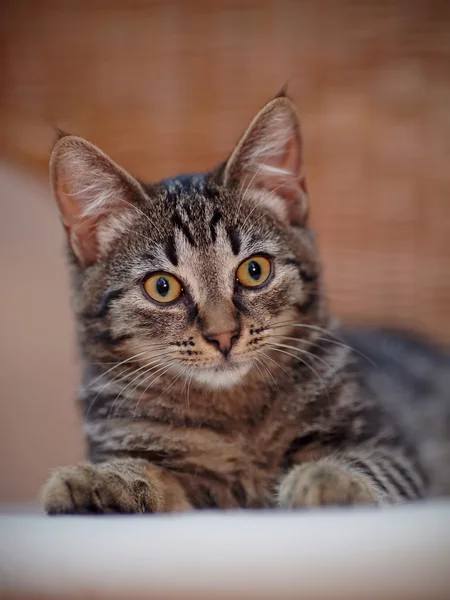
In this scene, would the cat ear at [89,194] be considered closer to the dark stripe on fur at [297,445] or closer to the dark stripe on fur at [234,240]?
the dark stripe on fur at [234,240]

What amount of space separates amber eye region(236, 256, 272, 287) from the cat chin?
0.40 feet

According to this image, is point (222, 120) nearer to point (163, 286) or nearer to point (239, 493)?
point (163, 286)

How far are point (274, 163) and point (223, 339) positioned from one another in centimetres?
33

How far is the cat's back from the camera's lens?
4.67 feet

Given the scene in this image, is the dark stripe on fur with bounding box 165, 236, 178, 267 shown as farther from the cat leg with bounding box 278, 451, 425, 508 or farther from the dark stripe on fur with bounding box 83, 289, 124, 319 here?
the cat leg with bounding box 278, 451, 425, 508

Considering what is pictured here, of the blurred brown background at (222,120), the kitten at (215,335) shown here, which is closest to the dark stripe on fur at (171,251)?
the kitten at (215,335)

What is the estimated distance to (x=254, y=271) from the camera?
1.02m

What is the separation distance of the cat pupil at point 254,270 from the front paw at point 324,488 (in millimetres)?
291

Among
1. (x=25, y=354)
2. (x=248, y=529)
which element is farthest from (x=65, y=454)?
(x=248, y=529)

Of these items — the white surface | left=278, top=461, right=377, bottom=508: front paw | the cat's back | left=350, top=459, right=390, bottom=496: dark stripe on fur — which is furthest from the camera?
the cat's back

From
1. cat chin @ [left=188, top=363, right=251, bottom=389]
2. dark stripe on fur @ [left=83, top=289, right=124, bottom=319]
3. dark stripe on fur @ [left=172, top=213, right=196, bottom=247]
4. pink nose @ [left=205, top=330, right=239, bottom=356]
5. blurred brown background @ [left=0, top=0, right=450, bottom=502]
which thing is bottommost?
cat chin @ [left=188, top=363, right=251, bottom=389]

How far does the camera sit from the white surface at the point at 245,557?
24.6 inches

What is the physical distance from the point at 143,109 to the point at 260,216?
33.8 inches

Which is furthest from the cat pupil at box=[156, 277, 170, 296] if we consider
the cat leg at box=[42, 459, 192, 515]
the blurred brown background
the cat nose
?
the blurred brown background
